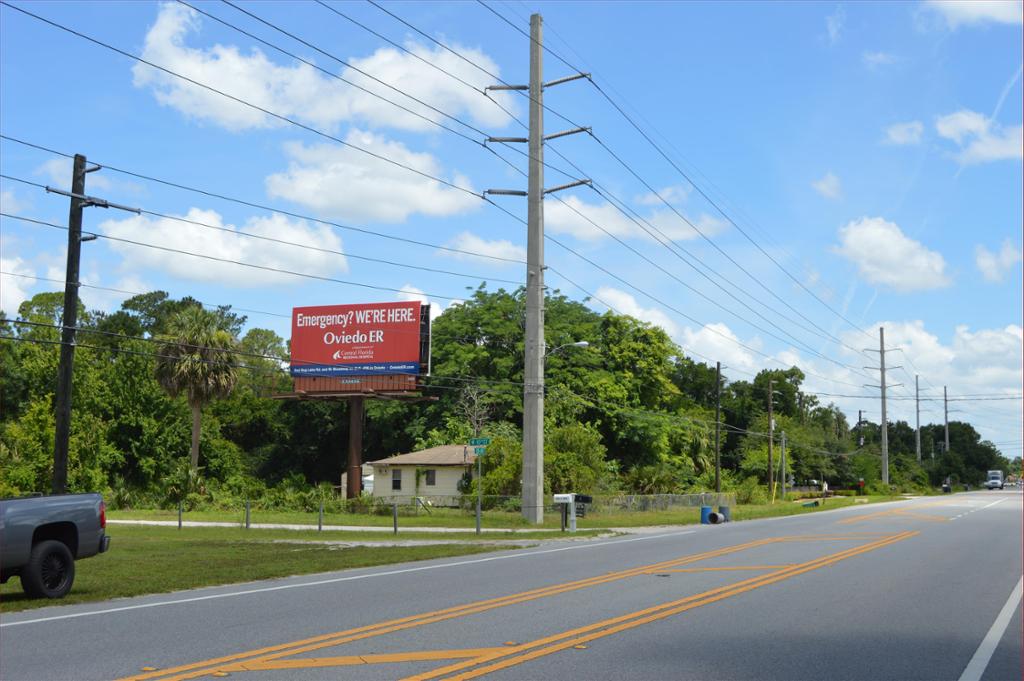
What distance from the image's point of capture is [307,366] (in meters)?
55.6

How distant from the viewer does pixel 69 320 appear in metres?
22.8

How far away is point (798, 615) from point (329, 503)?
37.2 m

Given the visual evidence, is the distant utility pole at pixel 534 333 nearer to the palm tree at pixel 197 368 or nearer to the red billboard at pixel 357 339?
the red billboard at pixel 357 339

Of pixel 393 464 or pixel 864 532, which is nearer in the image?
pixel 864 532

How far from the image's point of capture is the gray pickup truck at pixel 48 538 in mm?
12758

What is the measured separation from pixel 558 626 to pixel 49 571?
291 inches

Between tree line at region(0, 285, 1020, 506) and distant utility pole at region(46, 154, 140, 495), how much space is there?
24.1 metres

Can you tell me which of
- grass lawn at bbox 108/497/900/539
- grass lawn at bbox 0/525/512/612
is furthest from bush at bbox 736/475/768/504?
grass lawn at bbox 0/525/512/612

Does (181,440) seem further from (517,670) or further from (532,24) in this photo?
(517,670)

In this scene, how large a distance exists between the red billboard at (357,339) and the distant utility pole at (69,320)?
95.3 feet

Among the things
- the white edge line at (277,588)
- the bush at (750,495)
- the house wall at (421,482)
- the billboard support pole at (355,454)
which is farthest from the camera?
the bush at (750,495)

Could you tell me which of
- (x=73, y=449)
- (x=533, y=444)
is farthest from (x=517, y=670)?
(x=73, y=449)

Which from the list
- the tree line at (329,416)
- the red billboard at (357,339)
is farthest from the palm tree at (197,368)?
the red billboard at (357,339)

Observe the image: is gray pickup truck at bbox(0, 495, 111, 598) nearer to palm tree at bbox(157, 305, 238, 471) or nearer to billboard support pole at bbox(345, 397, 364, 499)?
billboard support pole at bbox(345, 397, 364, 499)
